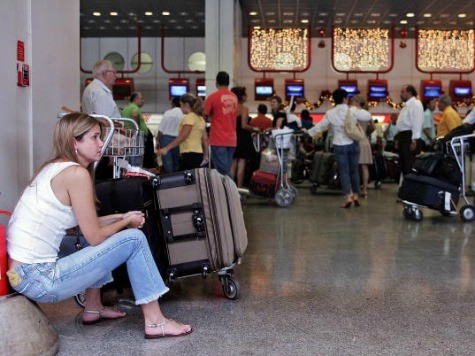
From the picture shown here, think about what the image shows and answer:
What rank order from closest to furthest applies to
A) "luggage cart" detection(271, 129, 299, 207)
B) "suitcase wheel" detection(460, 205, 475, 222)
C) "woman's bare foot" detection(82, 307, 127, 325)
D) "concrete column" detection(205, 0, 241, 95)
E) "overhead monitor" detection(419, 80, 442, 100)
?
"woman's bare foot" detection(82, 307, 127, 325), "suitcase wheel" detection(460, 205, 475, 222), "luggage cart" detection(271, 129, 299, 207), "concrete column" detection(205, 0, 241, 95), "overhead monitor" detection(419, 80, 442, 100)

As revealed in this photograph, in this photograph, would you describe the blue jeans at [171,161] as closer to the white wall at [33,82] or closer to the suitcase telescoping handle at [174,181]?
the white wall at [33,82]

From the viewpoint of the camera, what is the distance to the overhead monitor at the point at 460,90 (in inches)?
796

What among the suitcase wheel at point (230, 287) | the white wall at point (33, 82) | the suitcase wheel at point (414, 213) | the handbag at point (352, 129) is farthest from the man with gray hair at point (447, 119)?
the suitcase wheel at point (230, 287)

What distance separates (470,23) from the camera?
732 inches

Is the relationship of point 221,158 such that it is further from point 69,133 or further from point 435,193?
point 69,133

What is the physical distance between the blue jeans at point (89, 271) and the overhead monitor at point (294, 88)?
1750 cm

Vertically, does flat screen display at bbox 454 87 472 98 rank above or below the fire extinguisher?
above

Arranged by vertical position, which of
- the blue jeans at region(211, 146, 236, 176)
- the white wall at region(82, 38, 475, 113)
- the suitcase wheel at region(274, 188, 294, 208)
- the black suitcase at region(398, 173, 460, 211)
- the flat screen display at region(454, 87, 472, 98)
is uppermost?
the white wall at region(82, 38, 475, 113)

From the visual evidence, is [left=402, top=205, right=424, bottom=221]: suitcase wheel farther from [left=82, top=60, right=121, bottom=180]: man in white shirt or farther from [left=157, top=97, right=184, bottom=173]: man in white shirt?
[left=82, top=60, right=121, bottom=180]: man in white shirt

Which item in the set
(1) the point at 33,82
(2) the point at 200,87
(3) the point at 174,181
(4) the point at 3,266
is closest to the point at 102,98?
(1) the point at 33,82

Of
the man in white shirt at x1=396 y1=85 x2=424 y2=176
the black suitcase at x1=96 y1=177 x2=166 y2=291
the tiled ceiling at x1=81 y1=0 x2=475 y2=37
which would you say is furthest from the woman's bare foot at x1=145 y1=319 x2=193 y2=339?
the tiled ceiling at x1=81 y1=0 x2=475 y2=37

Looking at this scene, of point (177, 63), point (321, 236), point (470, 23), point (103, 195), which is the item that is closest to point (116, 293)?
point (103, 195)

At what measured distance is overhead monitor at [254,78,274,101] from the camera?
799 inches

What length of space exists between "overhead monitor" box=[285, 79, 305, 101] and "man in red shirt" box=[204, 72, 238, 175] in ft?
40.3
